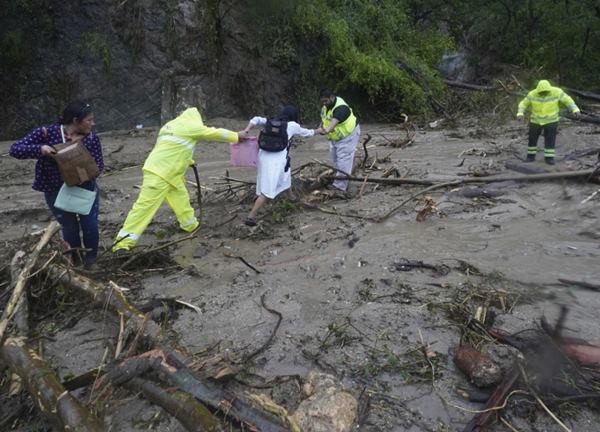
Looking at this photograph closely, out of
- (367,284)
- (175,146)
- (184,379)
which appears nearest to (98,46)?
(175,146)

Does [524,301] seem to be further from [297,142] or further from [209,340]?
[297,142]

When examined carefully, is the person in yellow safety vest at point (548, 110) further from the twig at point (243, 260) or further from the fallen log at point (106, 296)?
the fallen log at point (106, 296)

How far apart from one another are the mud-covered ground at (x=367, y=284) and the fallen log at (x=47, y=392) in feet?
1.05

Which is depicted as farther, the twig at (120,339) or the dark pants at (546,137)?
the dark pants at (546,137)

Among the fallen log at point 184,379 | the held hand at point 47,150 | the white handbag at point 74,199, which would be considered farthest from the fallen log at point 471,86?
the fallen log at point 184,379

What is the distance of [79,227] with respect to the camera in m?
5.17

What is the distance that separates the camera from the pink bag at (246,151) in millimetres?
6520

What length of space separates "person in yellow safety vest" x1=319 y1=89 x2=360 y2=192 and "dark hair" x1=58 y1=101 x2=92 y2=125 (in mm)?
3466

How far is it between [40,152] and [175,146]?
1635 mm

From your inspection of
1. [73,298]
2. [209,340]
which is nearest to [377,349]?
[209,340]

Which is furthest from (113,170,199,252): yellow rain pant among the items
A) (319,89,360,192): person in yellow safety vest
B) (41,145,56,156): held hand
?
(319,89,360,192): person in yellow safety vest

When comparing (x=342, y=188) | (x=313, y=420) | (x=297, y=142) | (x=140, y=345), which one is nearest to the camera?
(x=313, y=420)

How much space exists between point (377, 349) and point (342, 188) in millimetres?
4567

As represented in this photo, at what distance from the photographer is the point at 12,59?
13.3 metres
